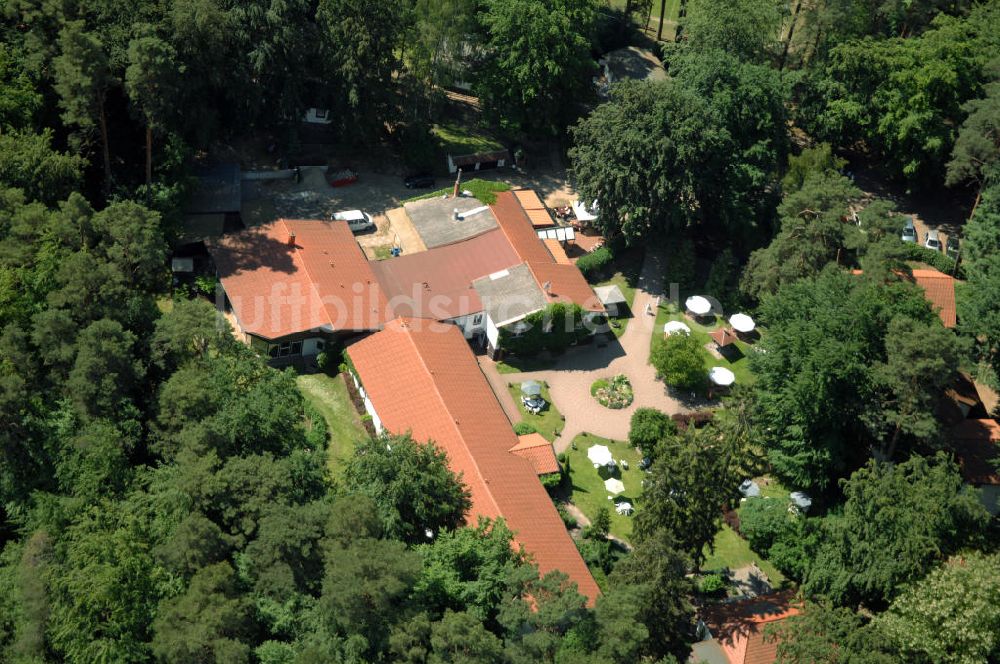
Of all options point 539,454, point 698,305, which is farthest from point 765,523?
→ point 698,305

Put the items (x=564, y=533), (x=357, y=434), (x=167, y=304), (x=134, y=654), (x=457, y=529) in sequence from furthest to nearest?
(x=167, y=304) → (x=357, y=434) → (x=564, y=533) → (x=457, y=529) → (x=134, y=654)

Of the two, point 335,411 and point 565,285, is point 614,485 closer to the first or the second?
point 565,285

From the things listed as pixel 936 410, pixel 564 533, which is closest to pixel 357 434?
pixel 564 533

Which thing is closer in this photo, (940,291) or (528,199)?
(940,291)

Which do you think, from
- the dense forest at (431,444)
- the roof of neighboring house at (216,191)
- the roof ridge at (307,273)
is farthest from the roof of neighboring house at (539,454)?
the roof of neighboring house at (216,191)

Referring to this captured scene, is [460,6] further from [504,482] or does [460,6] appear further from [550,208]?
[504,482]

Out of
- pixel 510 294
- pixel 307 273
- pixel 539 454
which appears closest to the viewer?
pixel 539 454

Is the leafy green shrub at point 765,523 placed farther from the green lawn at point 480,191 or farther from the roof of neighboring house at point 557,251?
the green lawn at point 480,191
